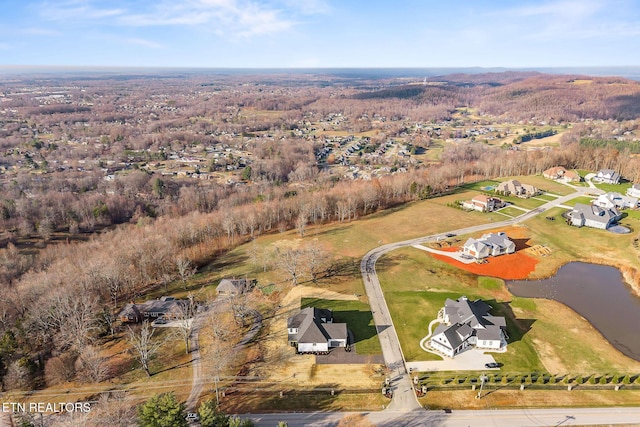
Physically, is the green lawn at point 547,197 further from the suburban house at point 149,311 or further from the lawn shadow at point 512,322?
the suburban house at point 149,311

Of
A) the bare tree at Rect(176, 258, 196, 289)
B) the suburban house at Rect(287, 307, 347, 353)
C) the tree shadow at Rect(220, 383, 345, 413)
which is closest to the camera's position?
the tree shadow at Rect(220, 383, 345, 413)

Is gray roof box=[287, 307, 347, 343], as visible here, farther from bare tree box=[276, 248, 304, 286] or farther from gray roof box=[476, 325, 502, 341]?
gray roof box=[476, 325, 502, 341]

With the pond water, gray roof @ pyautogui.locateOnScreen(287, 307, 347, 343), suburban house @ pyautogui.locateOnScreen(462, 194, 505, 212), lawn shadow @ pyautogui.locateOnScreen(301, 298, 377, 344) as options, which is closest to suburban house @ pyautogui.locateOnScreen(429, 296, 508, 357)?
lawn shadow @ pyautogui.locateOnScreen(301, 298, 377, 344)

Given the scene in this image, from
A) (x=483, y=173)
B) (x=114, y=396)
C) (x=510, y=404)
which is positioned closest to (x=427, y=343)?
(x=510, y=404)

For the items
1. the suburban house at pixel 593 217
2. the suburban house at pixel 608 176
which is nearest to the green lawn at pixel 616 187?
the suburban house at pixel 608 176

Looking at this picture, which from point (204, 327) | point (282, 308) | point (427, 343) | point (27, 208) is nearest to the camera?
point (427, 343)

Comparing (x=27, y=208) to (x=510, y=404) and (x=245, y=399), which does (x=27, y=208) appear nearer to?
(x=245, y=399)
